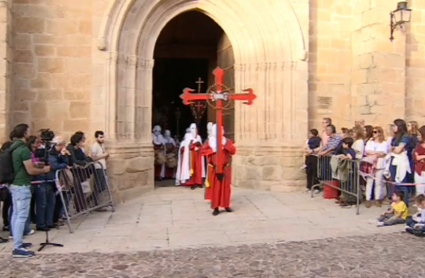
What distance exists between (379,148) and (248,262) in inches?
170

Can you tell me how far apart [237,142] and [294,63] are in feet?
7.25

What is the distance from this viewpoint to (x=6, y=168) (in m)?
5.46

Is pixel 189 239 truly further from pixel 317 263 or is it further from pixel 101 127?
pixel 101 127

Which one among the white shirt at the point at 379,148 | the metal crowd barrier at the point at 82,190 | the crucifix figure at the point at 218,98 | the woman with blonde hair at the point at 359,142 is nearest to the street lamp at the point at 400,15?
the woman with blonde hair at the point at 359,142

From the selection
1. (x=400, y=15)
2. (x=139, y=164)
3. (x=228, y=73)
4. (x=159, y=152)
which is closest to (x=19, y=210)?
(x=139, y=164)

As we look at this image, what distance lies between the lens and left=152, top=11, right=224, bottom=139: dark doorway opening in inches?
571

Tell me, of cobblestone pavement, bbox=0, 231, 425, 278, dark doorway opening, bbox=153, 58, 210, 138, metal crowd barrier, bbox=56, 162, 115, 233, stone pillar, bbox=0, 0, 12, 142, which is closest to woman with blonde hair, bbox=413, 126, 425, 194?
cobblestone pavement, bbox=0, 231, 425, 278

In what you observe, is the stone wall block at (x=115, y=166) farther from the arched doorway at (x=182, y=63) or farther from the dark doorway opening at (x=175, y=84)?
the dark doorway opening at (x=175, y=84)

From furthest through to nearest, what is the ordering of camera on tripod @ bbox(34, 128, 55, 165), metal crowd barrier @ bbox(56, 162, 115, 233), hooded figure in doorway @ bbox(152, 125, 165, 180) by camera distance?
hooded figure in doorway @ bbox(152, 125, 165, 180), metal crowd barrier @ bbox(56, 162, 115, 233), camera on tripod @ bbox(34, 128, 55, 165)

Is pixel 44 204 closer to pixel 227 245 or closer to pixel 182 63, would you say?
pixel 227 245

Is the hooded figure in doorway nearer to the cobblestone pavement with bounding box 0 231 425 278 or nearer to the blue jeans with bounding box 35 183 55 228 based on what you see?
the blue jeans with bounding box 35 183 55 228

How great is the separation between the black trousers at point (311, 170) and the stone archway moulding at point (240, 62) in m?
0.63

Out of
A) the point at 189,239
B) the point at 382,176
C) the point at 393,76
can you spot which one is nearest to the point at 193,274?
the point at 189,239

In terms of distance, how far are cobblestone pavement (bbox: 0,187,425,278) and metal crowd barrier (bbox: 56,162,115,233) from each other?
7.8 inches
